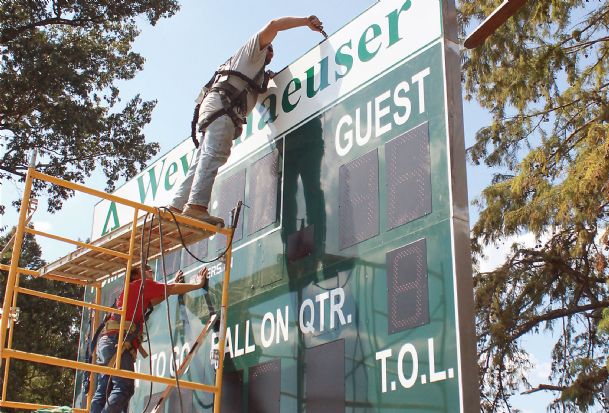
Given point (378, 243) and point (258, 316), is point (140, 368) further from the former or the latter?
point (378, 243)

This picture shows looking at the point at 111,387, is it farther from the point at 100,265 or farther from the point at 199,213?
the point at 199,213

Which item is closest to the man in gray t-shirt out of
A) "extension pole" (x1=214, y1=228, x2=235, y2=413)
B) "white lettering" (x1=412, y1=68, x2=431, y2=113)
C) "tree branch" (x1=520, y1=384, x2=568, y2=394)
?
"extension pole" (x1=214, y1=228, x2=235, y2=413)

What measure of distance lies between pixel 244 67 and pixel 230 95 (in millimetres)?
330

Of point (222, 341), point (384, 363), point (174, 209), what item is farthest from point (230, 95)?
point (384, 363)

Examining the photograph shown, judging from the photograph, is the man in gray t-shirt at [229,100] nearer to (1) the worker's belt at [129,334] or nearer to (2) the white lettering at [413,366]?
(1) the worker's belt at [129,334]

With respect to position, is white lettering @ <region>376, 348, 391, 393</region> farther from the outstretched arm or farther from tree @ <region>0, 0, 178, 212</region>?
tree @ <region>0, 0, 178, 212</region>

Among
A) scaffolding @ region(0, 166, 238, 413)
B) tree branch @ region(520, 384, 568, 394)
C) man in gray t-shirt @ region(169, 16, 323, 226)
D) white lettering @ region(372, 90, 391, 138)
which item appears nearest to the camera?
scaffolding @ region(0, 166, 238, 413)

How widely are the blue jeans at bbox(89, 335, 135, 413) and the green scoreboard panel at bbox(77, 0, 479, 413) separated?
3.02 feet

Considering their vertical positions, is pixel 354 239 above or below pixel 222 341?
above

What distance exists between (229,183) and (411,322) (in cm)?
329

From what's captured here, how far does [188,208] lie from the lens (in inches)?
266

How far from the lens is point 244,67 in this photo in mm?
7594

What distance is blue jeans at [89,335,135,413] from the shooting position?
6.36 metres

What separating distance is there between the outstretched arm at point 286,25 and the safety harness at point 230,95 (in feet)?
1.21
